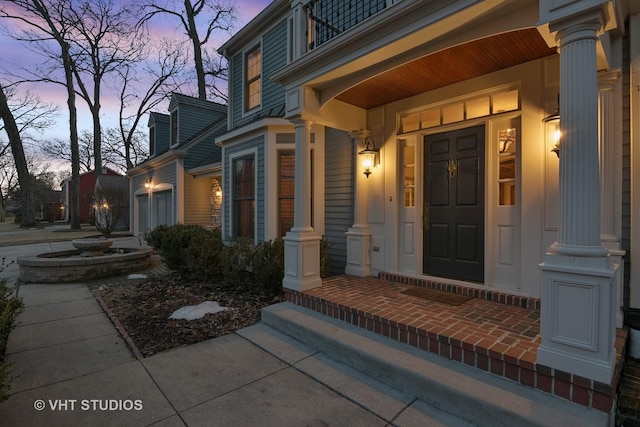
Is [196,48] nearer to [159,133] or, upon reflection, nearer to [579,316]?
[159,133]

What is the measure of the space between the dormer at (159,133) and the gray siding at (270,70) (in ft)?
22.1

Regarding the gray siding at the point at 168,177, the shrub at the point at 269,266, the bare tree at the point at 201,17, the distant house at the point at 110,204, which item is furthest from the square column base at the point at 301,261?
the bare tree at the point at 201,17

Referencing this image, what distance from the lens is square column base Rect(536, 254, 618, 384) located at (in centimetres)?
191

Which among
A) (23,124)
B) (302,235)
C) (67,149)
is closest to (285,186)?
(302,235)

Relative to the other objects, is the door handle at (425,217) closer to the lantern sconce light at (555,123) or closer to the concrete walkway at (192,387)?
the lantern sconce light at (555,123)

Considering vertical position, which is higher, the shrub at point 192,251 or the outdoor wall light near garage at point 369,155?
the outdoor wall light near garage at point 369,155

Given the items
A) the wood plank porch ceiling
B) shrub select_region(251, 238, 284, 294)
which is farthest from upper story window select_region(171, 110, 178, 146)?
the wood plank porch ceiling

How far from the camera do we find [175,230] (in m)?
7.10

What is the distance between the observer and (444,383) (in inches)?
89.1

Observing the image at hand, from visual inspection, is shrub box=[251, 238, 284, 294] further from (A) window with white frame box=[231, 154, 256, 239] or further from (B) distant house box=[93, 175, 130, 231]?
(B) distant house box=[93, 175, 130, 231]

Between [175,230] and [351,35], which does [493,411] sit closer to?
[351,35]

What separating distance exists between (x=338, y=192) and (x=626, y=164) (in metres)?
3.44

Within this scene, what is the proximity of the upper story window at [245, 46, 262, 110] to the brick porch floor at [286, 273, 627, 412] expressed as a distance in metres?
5.03

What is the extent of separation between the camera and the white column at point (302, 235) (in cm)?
409
